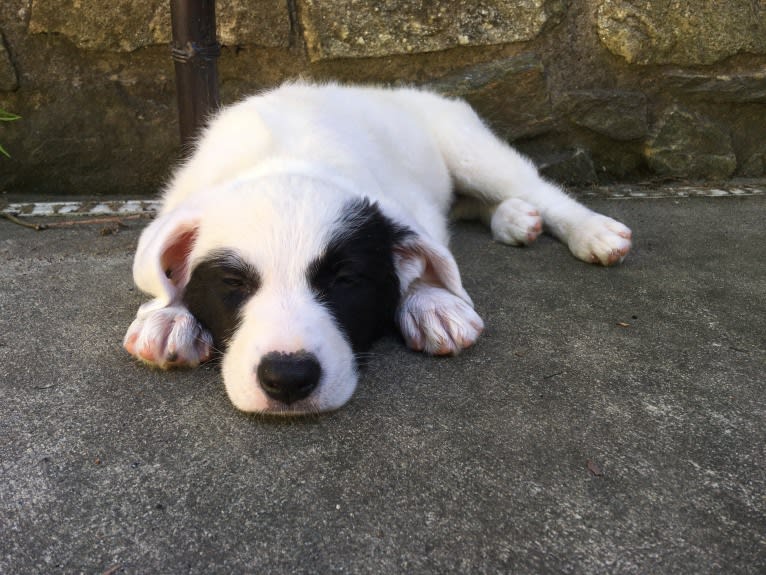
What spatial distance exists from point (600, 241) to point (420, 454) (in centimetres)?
131

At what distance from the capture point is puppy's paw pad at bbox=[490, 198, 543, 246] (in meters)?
2.44

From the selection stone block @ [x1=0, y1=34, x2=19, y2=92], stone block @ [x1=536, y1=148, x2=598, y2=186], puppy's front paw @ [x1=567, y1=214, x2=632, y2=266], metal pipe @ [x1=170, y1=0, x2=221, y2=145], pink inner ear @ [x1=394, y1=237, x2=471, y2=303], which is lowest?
stone block @ [x1=536, y1=148, x2=598, y2=186]

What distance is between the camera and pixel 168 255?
1.61 meters

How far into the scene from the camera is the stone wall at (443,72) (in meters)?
2.77

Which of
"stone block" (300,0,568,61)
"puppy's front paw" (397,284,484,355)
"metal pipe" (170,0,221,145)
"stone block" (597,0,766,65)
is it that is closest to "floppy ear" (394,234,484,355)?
"puppy's front paw" (397,284,484,355)

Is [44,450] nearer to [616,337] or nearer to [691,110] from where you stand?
[616,337]

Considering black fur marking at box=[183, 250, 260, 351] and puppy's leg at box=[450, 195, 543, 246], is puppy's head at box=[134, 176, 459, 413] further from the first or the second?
puppy's leg at box=[450, 195, 543, 246]

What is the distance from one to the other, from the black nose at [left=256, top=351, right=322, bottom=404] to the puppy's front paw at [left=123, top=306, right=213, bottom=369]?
1.05 feet

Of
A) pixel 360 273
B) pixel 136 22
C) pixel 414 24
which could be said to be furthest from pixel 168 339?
pixel 414 24

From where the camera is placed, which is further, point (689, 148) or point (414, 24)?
point (689, 148)

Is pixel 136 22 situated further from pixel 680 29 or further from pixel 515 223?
pixel 680 29

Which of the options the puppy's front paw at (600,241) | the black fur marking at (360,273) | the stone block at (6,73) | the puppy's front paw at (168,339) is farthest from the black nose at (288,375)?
the stone block at (6,73)

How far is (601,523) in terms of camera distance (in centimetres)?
103

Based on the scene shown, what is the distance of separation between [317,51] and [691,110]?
1807mm
